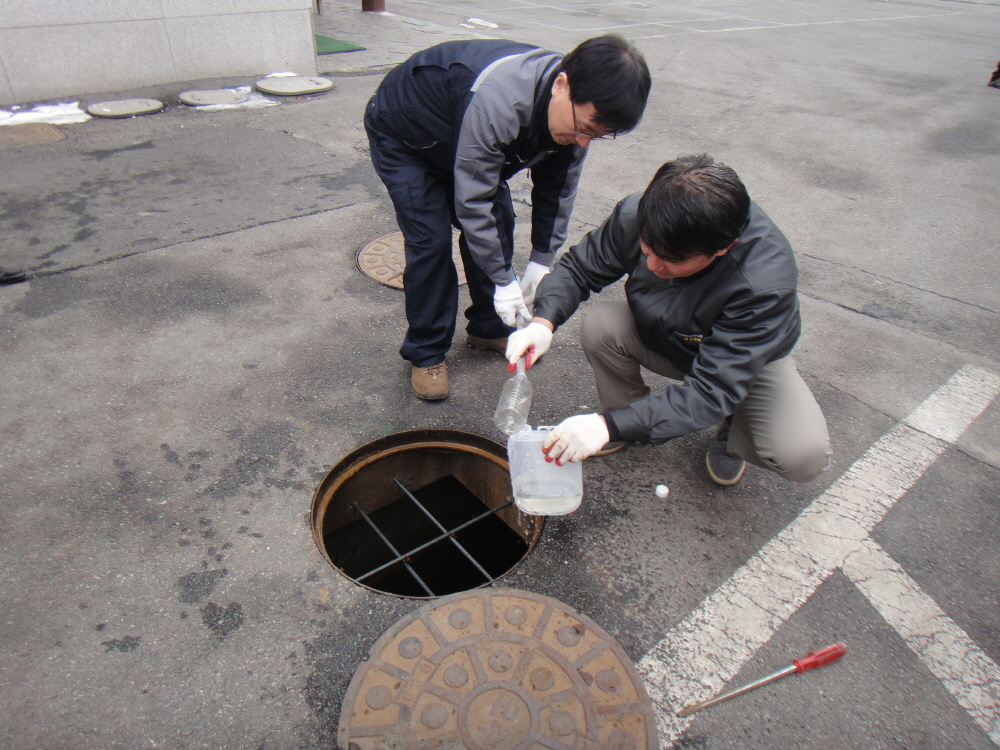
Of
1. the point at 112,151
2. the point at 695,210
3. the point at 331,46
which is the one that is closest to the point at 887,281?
the point at 695,210

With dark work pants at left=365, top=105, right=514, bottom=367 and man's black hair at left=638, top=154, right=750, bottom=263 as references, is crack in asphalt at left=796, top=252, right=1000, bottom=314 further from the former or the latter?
man's black hair at left=638, top=154, right=750, bottom=263

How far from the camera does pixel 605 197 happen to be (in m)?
4.71

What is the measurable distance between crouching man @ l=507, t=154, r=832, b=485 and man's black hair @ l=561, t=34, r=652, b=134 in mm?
248

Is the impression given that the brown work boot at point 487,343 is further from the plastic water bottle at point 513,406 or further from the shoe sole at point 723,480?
the shoe sole at point 723,480

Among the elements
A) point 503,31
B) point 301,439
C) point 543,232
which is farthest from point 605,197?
point 503,31

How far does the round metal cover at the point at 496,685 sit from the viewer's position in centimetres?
159

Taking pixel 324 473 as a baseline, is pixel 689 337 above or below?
above

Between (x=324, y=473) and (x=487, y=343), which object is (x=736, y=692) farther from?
(x=487, y=343)

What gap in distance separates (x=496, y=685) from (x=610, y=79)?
176 cm

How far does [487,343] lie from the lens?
3041mm

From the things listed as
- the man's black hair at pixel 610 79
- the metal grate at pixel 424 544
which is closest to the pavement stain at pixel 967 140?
the man's black hair at pixel 610 79

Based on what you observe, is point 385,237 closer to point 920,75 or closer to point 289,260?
point 289,260

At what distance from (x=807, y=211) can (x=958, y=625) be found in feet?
11.7

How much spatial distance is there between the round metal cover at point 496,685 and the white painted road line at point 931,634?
34.7 inches
